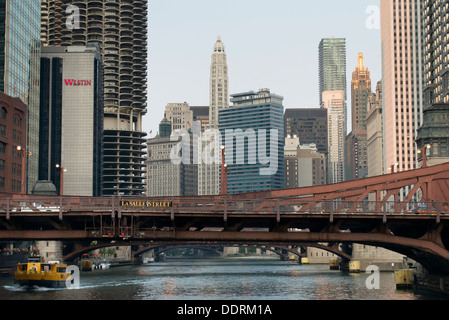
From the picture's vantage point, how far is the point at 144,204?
282 ft

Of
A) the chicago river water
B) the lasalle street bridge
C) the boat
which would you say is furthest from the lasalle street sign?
the boat

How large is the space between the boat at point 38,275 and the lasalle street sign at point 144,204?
32522 millimetres

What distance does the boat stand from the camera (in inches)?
4422

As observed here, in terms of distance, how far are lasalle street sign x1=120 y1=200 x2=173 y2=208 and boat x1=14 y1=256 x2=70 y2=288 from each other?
32.5m

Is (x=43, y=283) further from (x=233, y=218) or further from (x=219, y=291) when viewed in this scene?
(x=233, y=218)

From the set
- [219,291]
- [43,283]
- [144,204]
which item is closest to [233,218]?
[144,204]

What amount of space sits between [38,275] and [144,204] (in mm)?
35234

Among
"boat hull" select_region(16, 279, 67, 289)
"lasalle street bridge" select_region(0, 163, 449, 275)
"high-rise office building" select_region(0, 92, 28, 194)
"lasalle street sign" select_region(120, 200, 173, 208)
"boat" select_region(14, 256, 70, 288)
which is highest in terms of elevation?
"high-rise office building" select_region(0, 92, 28, 194)

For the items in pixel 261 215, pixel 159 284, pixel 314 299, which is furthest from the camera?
pixel 159 284

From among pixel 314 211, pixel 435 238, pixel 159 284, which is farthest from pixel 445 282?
pixel 159 284

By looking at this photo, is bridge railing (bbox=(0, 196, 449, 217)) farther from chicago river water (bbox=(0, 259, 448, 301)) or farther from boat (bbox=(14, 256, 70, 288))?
boat (bbox=(14, 256, 70, 288))

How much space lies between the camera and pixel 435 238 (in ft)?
285
